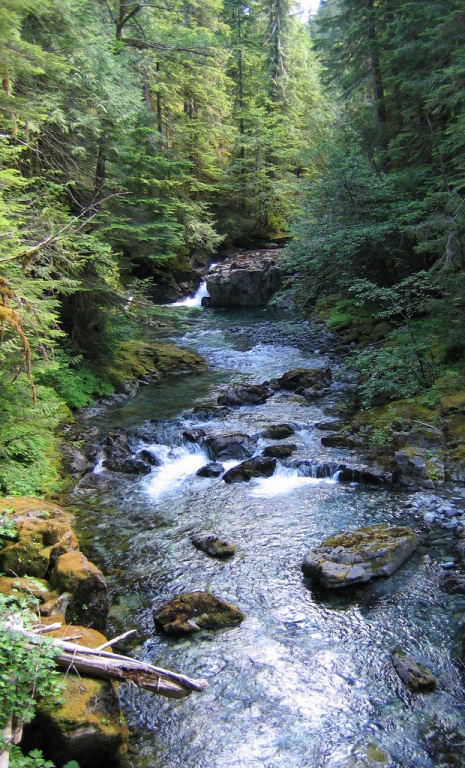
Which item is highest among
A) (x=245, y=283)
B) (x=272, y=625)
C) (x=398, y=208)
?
(x=398, y=208)

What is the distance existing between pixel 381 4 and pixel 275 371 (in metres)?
13.6

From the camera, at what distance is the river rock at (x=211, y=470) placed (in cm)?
1048

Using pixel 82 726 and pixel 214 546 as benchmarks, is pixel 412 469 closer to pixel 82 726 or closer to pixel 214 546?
pixel 214 546

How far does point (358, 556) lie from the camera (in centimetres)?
706

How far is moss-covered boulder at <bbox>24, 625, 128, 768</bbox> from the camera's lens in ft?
13.1

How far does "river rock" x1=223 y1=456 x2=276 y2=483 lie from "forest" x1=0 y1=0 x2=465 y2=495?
309 centimetres

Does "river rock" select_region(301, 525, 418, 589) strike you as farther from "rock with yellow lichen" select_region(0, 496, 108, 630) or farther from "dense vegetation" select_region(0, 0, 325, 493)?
"dense vegetation" select_region(0, 0, 325, 493)

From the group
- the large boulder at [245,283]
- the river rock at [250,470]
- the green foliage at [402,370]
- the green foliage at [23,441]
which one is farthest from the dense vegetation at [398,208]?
the green foliage at [23,441]

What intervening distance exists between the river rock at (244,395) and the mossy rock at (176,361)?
3167 mm

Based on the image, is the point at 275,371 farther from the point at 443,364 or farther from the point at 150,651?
the point at 150,651

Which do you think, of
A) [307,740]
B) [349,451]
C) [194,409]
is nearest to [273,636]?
[307,740]

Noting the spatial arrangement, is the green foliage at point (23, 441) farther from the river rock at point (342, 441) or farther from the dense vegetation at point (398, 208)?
the dense vegetation at point (398, 208)

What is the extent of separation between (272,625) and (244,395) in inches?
335

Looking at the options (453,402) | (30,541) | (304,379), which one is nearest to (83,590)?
(30,541)
